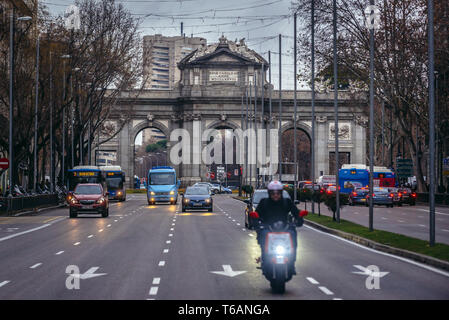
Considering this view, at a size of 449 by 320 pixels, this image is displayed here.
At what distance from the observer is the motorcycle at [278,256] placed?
496 inches

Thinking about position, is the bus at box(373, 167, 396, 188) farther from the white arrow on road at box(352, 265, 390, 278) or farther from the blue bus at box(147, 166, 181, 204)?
the white arrow on road at box(352, 265, 390, 278)

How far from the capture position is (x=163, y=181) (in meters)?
60.0

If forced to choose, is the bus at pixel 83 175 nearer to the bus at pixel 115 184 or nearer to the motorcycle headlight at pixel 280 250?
the bus at pixel 115 184

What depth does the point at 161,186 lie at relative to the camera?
5994 cm

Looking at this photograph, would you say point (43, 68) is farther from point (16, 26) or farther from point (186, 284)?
point (186, 284)

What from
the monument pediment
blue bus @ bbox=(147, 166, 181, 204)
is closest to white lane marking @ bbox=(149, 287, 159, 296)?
blue bus @ bbox=(147, 166, 181, 204)

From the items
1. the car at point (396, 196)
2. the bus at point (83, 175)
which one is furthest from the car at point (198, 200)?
the bus at point (83, 175)

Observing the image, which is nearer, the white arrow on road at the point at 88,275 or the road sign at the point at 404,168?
→ the white arrow on road at the point at 88,275

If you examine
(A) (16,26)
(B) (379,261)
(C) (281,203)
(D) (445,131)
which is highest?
(A) (16,26)

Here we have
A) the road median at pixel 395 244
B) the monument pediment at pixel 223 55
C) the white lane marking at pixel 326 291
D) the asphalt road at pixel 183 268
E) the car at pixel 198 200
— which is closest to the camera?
the white lane marking at pixel 326 291

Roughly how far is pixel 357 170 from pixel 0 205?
102 feet

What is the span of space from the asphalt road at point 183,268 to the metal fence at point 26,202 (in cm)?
1421

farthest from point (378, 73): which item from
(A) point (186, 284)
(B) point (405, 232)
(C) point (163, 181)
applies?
(A) point (186, 284)
